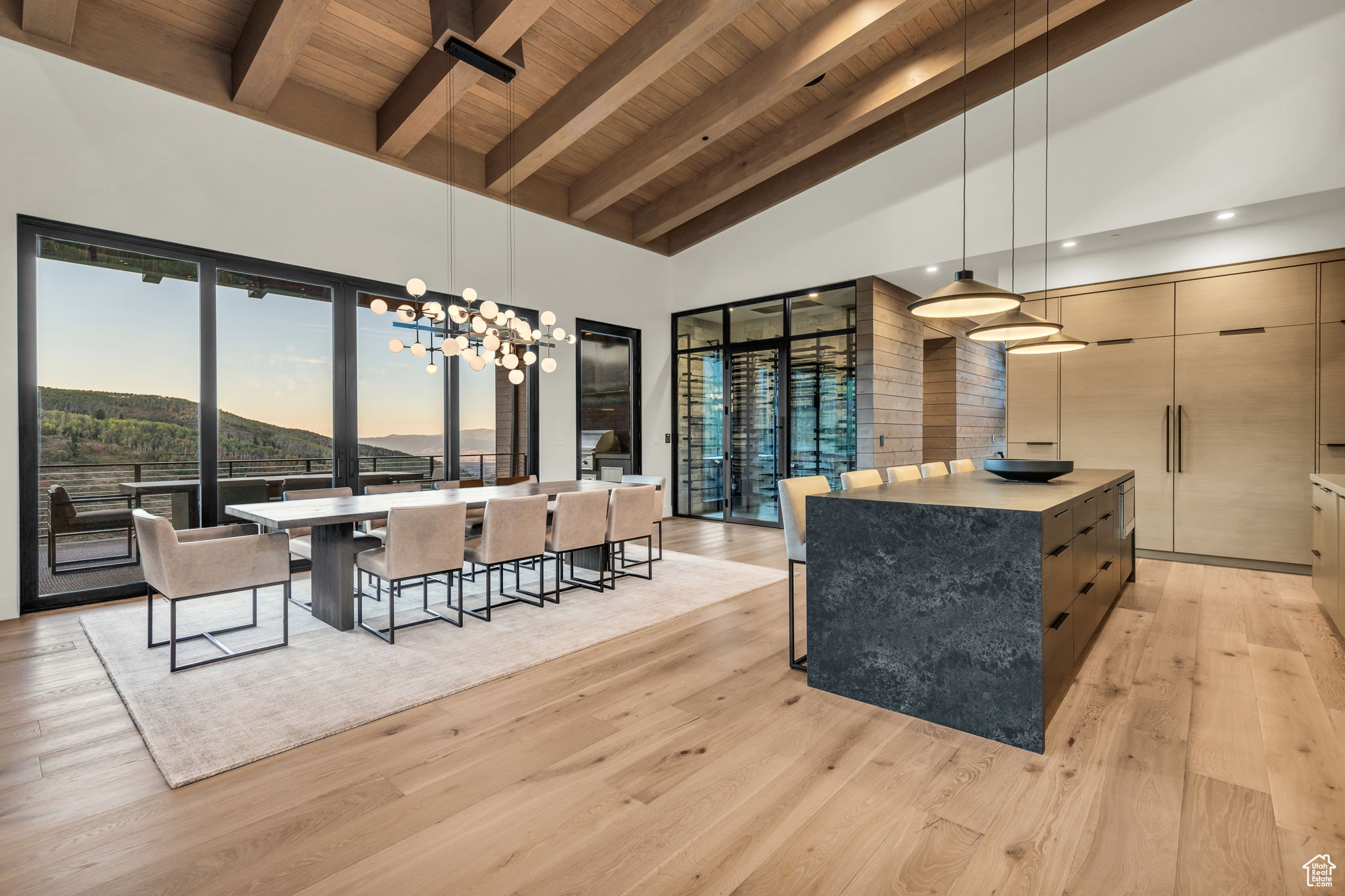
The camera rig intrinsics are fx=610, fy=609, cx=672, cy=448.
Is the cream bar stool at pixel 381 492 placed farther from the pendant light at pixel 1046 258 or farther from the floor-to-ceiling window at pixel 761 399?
the pendant light at pixel 1046 258

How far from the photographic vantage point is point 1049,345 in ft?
12.9

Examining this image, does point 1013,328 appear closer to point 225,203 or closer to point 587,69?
Answer: point 587,69

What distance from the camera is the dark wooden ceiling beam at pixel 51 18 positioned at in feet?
11.7

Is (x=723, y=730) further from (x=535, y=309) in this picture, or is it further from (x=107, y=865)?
(x=535, y=309)

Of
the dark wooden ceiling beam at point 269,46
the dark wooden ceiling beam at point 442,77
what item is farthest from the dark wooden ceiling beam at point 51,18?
the dark wooden ceiling beam at point 442,77

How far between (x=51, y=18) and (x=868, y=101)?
5.80 metres

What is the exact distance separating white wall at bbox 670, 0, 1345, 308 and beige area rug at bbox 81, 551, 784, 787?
3.91m

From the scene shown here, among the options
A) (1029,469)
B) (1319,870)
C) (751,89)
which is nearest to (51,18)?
(751,89)

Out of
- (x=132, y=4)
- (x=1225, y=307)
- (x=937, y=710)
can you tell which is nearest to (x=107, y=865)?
(x=937, y=710)

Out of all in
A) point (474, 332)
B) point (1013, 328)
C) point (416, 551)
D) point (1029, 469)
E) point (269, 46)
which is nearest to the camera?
point (1029, 469)

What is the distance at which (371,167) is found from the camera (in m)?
5.37

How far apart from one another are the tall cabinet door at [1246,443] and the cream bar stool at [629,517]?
447cm

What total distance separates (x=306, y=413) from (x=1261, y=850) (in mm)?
5976

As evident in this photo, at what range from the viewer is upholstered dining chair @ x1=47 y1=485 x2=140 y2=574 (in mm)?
4012
